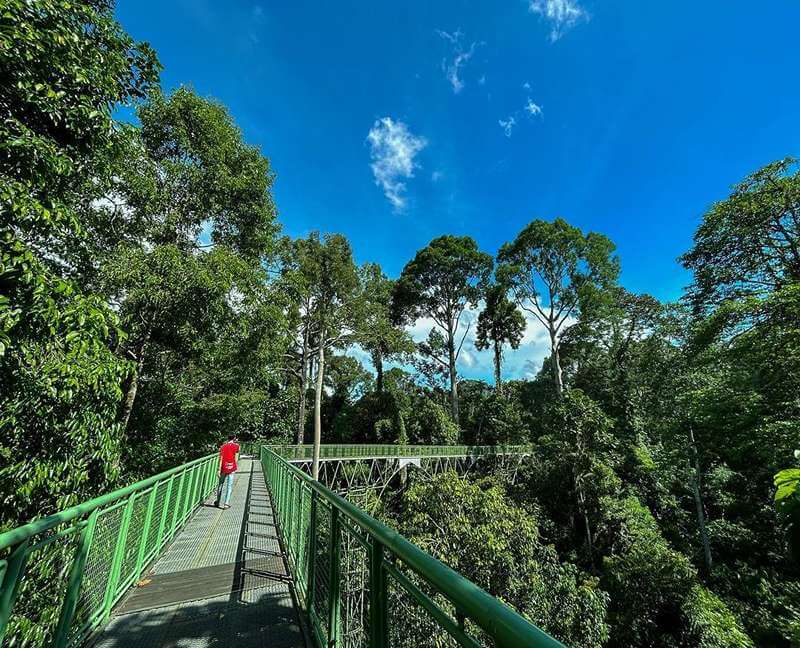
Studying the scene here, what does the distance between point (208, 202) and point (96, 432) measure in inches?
212

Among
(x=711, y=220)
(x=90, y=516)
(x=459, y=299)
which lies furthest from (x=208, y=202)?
(x=459, y=299)

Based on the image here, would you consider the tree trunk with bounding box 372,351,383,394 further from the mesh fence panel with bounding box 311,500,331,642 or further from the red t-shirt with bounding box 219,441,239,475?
the mesh fence panel with bounding box 311,500,331,642

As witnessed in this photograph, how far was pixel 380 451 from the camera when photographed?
1833 cm

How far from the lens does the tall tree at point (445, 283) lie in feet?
78.3

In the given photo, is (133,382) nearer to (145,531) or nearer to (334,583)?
(145,531)

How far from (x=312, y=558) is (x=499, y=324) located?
2525 centimetres

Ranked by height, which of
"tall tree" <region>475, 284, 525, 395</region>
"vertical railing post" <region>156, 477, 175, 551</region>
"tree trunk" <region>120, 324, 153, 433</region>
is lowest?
"vertical railing post" <region>156, 477, 175, 551</region>

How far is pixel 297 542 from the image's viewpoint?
10.9 feet

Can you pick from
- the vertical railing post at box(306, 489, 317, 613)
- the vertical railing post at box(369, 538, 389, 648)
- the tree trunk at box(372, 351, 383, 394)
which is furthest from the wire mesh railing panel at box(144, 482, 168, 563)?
the tree trunk at box(372, 351, 383, 394)

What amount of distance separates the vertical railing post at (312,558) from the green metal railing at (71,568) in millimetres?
1344

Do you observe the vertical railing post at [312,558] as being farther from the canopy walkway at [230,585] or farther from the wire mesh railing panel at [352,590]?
the wire mesh railing panel at [352,590]

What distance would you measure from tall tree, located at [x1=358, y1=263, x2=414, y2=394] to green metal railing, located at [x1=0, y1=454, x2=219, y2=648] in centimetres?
1376

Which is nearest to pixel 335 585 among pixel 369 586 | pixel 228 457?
pixel 369 586

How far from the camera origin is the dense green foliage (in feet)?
10.1
